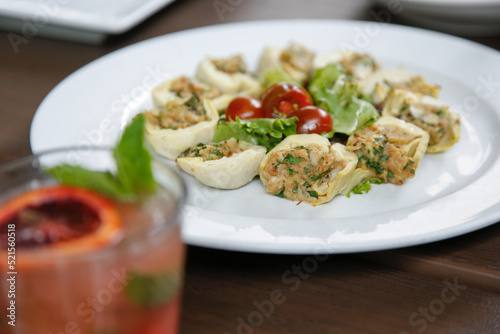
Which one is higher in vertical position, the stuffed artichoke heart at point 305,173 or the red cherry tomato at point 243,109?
the stuffed artichoke heart at point 305,173

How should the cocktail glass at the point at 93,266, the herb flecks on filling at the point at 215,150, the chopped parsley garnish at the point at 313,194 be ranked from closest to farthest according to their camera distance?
1. the cocktail glass at the point at 93,266
2. the chopped parsley garnish at the point at 313,194
3. the herb flecks on filling at the point at 215,150

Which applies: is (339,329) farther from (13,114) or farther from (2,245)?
(13,114)

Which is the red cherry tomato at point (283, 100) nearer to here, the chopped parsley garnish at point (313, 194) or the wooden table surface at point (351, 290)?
the chopped parsley garnish at point (313, 194)

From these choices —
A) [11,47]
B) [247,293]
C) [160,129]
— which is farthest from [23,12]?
[247,293]

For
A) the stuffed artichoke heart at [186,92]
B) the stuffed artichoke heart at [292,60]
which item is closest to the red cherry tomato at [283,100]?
the stuffed artichoke heart at [186,92]

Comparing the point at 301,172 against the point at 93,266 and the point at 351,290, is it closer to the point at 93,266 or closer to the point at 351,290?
the point at 351,290

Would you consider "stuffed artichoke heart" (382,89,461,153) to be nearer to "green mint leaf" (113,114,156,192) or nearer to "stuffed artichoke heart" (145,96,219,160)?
"stuffed artichoke heart" (145,96,219,160)

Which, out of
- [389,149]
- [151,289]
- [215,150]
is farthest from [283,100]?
[151,289]
